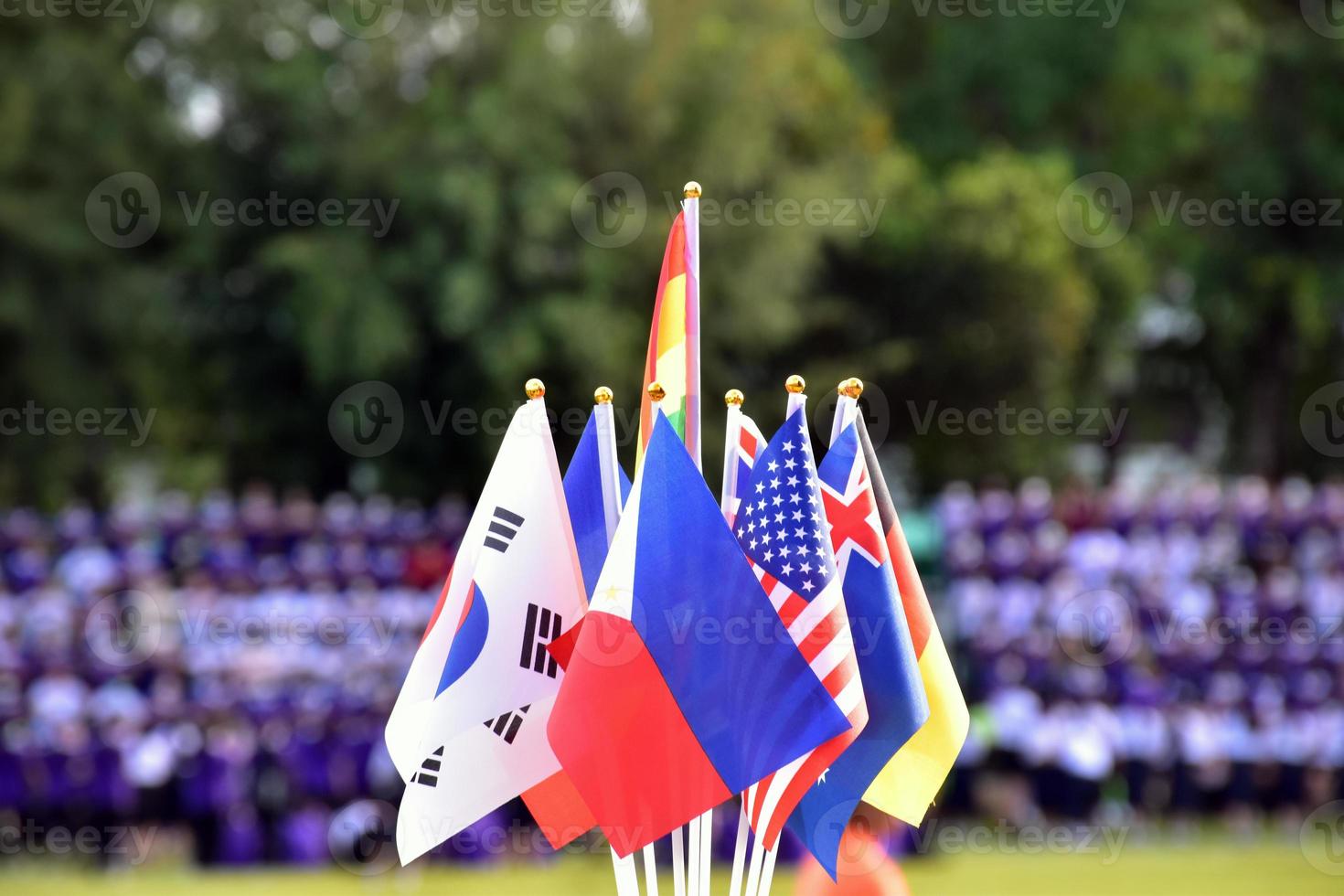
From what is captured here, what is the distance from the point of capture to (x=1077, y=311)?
84.2 ft

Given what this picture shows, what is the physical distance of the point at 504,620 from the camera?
15.9 ft

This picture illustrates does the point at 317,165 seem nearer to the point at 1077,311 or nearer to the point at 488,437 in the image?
the point at 488,437

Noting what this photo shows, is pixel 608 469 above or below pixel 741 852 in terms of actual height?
above

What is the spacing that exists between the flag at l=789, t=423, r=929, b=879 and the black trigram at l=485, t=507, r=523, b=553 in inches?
34.6

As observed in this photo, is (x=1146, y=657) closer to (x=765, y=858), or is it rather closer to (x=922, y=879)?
(x=922, y=879)

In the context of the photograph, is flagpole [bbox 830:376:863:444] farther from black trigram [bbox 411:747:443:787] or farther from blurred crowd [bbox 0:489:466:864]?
blurred crowd [bbox 0:489:466:864]

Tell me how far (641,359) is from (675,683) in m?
16.9

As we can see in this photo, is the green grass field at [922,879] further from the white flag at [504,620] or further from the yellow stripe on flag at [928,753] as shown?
the white flag at [504,620]

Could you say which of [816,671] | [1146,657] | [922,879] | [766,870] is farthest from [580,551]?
[1146,657]

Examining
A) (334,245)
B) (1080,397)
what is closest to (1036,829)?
(334,245)

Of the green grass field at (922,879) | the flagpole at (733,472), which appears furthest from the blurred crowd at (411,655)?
the flagpole at (733,472)

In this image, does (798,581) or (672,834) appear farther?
(672,834)

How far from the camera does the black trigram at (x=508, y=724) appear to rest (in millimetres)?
4898

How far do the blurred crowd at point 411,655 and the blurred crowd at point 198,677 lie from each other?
2 centimetres
